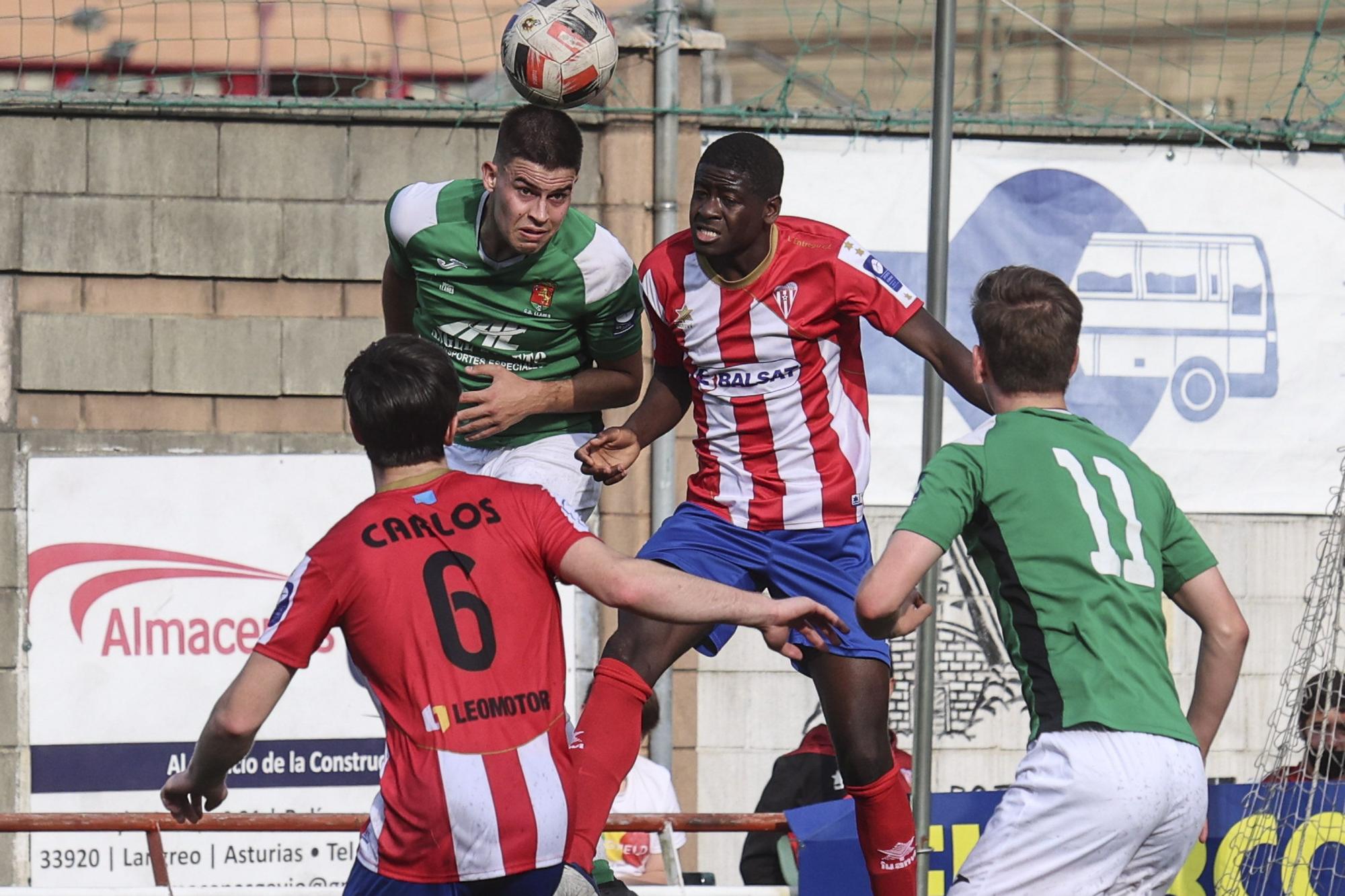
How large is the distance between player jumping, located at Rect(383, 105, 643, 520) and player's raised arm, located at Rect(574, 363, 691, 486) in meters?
0.14

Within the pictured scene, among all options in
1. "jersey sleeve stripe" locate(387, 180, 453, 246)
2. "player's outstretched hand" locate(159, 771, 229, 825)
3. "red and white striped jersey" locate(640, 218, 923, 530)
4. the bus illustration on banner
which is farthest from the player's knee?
the bus illustration on banner

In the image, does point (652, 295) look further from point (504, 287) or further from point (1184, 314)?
point (1184, 314)

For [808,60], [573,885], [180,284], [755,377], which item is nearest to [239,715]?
[573,885]

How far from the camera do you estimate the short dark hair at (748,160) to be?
4367 millimetres

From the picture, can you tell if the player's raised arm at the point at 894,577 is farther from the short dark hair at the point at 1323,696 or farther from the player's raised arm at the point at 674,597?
the short dark hair at the point at 1323,696

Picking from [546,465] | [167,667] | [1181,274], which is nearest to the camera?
[546,465]

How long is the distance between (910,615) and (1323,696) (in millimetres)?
3836

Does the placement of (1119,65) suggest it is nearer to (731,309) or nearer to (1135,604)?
(731,309)

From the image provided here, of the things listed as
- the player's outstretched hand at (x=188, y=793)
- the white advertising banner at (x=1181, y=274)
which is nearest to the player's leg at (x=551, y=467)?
the player's outstretched hand at (x=188, y=793)

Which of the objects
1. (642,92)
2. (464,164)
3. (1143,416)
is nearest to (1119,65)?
(1143,416)

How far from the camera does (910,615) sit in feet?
11.8

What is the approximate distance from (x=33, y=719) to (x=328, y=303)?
7.86ft

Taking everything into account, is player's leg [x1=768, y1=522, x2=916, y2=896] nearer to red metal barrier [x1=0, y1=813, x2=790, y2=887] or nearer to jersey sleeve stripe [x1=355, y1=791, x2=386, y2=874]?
red metal barrier [x1=0, y1=813, x2=790, y2=887]

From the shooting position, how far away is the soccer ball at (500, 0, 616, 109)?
4.74 meters
